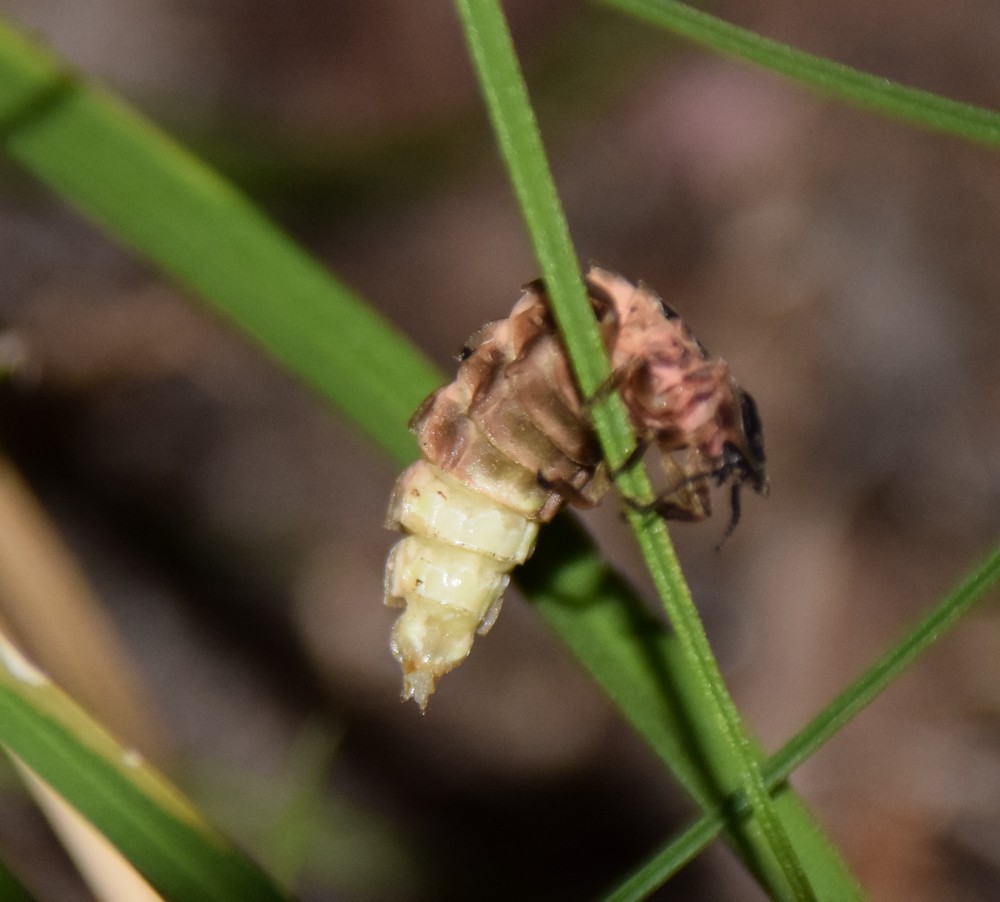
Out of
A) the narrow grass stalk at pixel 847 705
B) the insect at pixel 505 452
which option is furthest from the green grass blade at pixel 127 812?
the narrow grass stalk at pixel 847 705

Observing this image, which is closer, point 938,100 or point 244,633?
point 938,100

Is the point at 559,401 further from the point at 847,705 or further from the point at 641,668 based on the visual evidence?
the point at 847,705

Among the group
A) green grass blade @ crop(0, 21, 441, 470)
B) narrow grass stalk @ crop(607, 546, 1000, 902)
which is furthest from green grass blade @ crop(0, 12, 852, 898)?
narrow grass stalk @ crop(607, 546, 1000, 902)

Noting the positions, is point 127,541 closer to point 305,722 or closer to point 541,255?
point 305,722

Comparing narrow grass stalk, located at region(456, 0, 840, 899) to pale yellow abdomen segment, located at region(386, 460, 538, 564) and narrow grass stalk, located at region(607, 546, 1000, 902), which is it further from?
pale yellow abdomen segment, located at region(386, 460, 538, 564)

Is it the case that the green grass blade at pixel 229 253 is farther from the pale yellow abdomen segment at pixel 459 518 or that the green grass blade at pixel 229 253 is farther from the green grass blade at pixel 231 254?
the pale yellow abdomen segment at pixel 459 518

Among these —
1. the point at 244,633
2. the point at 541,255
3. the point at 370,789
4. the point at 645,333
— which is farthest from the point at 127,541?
the point at 541,255
